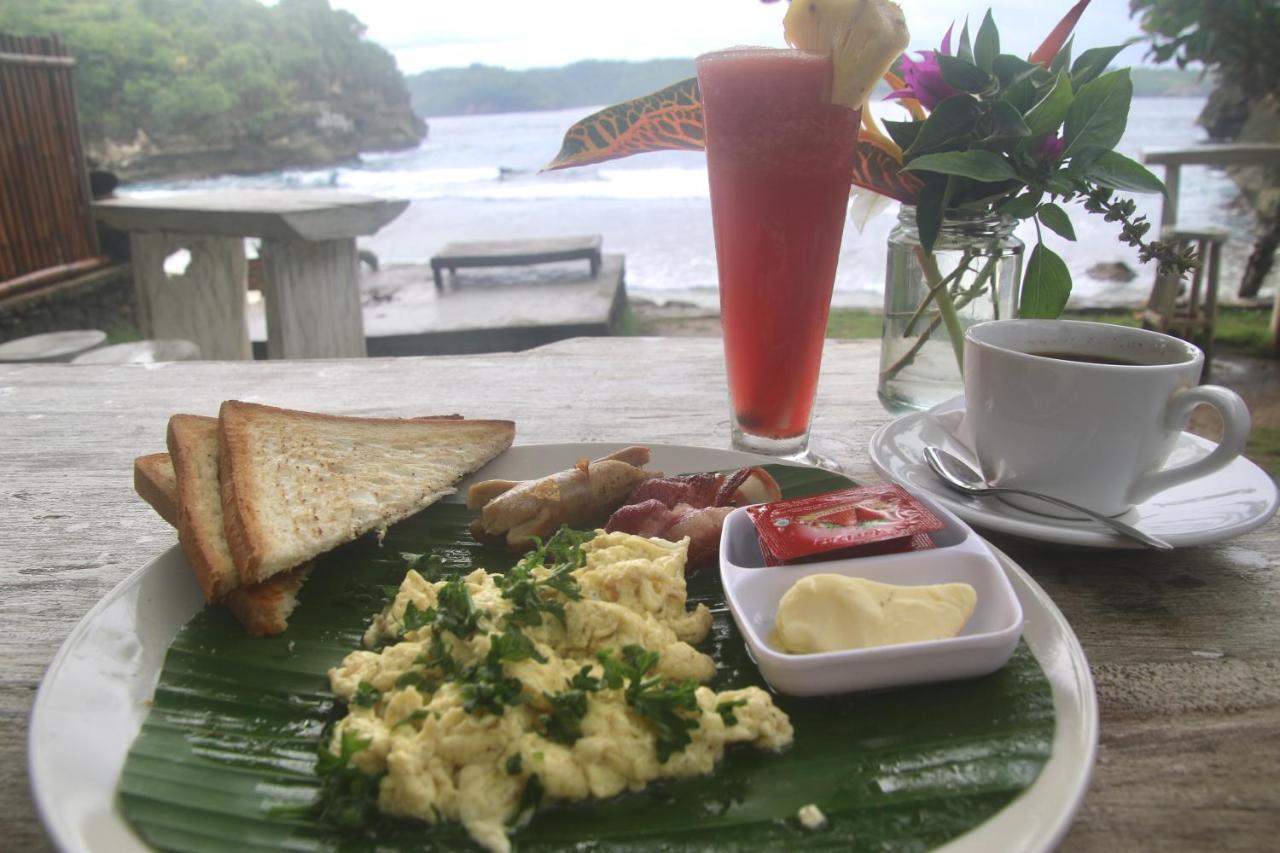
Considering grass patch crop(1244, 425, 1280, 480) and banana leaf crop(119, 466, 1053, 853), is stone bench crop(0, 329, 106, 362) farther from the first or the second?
grass patch crop(1244, 425, 1280, 480)

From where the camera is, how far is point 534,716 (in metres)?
0.84

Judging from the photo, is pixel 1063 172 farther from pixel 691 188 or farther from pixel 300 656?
pixel 691 188

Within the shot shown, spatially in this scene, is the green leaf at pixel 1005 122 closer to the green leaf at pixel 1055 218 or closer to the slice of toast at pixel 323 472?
the green leaf at pixel 1055 218

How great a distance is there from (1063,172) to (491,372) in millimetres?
1451

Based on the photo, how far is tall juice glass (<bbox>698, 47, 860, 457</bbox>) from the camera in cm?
143

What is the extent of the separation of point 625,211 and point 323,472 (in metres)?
16.8

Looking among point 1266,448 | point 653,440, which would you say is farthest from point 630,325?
point 653,440

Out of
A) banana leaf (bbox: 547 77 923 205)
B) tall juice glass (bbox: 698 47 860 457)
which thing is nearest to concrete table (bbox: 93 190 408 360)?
banana leaf (bbox: 547 77 923 205)

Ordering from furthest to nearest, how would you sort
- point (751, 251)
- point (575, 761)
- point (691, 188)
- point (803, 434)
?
1. point (691, 188)
2. point (803, 434)
3. point (751, 251)
4. point (575, 761)

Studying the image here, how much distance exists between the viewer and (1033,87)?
1465mm

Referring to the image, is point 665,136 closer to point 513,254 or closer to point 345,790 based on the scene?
point 345,790

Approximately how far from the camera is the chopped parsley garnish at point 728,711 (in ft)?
2.70

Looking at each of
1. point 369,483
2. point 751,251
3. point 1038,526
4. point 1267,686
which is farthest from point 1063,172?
point 369,483

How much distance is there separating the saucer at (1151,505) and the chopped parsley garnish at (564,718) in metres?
0.64
